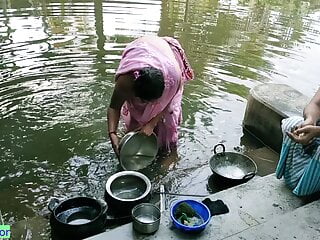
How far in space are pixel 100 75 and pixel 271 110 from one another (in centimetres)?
266

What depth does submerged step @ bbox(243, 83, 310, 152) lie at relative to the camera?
373cm

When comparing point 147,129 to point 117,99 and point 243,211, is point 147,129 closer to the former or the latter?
point 117,99

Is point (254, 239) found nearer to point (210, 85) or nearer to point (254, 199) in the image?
point (254, 199)

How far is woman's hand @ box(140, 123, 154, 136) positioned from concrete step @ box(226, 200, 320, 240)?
1211mm

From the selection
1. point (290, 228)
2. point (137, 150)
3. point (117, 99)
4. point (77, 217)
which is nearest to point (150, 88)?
point (117, 99)

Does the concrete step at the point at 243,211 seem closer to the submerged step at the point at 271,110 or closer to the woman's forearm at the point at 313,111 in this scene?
the woman's forearm at the point at 313,111

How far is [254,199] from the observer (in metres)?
2.62

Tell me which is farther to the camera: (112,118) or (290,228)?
(112,118)

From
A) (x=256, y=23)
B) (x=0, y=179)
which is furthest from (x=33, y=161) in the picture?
(x=256, y=23)

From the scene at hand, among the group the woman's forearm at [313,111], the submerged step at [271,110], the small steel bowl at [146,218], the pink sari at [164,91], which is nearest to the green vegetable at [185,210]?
the small steel bowl at [146,218]

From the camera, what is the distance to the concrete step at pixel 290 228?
7.07 feet

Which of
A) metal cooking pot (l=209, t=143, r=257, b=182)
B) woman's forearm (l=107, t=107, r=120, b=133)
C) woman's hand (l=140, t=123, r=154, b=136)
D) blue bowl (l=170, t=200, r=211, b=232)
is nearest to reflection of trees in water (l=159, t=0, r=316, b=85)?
metal cooking pot (l=209, t=143, r=257, b=182)

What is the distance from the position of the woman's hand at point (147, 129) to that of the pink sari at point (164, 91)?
0.27 ft

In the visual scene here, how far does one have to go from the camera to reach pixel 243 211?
249 centimetres
